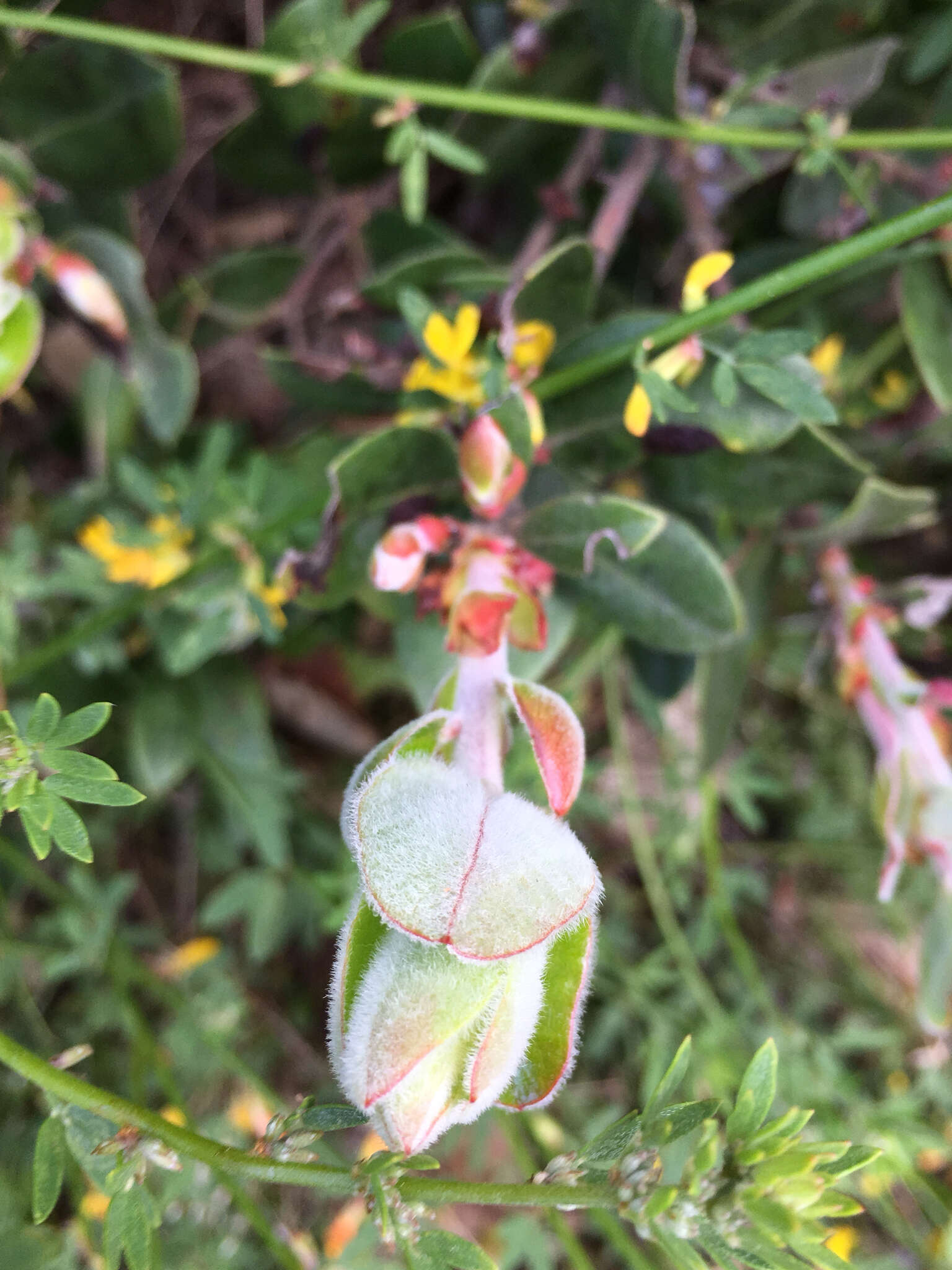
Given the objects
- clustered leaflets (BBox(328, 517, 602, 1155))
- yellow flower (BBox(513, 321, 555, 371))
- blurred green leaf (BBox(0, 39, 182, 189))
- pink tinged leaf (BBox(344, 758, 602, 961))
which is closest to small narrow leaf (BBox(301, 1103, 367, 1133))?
clustered leaflets (BBox(328, 517, 602, 1155))

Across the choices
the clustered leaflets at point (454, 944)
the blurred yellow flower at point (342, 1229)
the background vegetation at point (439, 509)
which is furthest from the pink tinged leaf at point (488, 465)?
the blurred yellow flower at point (342, 1229)

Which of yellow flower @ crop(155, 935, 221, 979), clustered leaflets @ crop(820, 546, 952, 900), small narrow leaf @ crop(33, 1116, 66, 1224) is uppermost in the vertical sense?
small narrow leaf @ crop(33, 1116, 66, 1224)

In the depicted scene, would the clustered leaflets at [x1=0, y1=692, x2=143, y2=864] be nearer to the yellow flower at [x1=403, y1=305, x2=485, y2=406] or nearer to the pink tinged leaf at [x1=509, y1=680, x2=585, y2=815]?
the pink tinged leaf at [x1=509, y1=680, x2=585, y2=815]

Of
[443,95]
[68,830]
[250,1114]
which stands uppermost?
[443,95]

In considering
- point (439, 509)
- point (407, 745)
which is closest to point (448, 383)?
point (439, 509)

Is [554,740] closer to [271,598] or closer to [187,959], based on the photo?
[271,598]

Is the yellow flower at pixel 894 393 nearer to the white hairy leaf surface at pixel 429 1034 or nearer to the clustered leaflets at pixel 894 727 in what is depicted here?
the clustered leaflets at pixel 894 727

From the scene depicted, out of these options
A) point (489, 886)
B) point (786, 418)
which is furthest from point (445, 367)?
point (489, 886)
